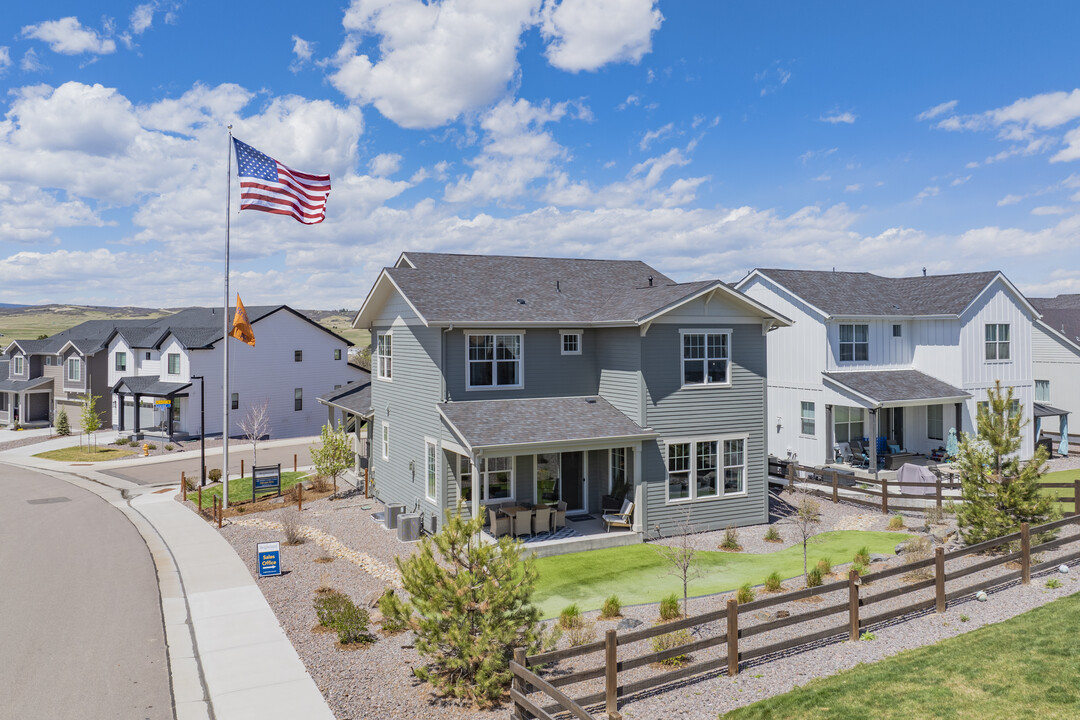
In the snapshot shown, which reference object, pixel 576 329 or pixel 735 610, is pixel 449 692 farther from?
pixel 576 329

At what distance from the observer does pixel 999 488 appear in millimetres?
15930

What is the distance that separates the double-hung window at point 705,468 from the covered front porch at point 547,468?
1261 millimetres

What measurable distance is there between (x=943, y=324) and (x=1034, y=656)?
75.8ft

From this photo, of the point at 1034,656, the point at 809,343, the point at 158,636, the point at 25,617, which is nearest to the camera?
the point at 1034,656

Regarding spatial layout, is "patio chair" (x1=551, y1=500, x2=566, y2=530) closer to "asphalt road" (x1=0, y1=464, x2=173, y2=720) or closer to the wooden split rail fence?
the wooden split rail fence

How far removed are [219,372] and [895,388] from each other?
38.9 meters

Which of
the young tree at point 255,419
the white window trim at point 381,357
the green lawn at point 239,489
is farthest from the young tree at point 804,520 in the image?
the young tree at point 255,419

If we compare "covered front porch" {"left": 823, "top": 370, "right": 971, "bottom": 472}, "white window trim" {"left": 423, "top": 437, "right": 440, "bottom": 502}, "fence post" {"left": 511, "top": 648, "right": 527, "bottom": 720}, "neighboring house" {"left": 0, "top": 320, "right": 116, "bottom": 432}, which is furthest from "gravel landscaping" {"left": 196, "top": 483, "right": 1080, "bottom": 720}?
"neighboring house" {"left": 0, "top": 320, "right": 116, "bottom": 432}

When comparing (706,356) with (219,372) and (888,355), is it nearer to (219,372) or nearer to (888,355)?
(888,355)

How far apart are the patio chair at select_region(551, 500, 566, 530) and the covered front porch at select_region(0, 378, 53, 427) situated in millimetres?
47961

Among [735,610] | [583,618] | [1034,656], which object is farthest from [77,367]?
[1034,656]

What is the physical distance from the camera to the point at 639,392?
64.4 feet

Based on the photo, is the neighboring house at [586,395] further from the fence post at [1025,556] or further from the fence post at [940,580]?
the fence post at [940,580]

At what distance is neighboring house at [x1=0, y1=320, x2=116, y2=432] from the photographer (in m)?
48.3
